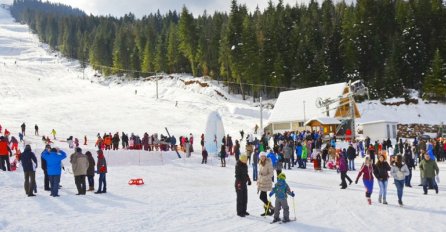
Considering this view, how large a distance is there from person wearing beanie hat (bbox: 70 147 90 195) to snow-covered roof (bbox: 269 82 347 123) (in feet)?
113

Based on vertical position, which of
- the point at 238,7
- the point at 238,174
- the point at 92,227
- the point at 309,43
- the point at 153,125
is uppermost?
the point at 238,7

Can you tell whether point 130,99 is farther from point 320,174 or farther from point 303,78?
point 320,174

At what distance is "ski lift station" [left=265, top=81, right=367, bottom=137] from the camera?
42000mm

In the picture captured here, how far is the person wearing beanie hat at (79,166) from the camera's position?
13406 millimetres

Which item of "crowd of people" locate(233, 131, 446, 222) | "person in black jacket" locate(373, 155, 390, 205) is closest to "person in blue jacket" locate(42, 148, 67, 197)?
"crowd of people" locate(233, 131, 446, 222)

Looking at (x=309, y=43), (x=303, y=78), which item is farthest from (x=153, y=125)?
(x=309, y=43)

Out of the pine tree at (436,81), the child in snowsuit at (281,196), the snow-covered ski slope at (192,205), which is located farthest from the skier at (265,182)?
the pine tree at (436,81)

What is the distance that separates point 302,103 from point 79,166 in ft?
124

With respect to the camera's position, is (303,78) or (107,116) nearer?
(107,116)

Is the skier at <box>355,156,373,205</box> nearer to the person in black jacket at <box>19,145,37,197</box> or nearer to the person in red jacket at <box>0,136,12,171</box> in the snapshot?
the person in black jacket at <box>19,145,37,197</box>

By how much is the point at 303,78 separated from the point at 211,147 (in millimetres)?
36448

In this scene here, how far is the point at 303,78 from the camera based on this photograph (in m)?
62.1

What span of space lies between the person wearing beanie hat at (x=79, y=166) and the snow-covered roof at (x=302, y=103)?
34.5m

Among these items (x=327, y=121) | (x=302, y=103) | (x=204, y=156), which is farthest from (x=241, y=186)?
(x=302, y=103)
